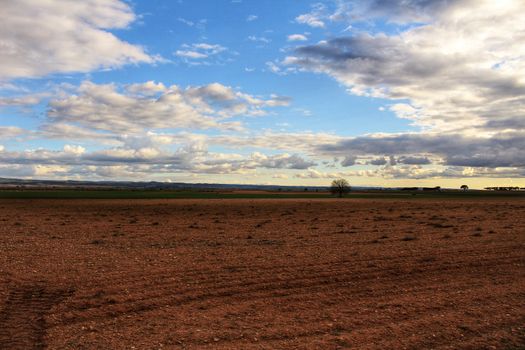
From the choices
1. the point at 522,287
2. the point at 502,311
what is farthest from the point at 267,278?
the point at 522,287

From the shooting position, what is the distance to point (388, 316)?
402 inches

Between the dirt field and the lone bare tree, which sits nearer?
the dirt field

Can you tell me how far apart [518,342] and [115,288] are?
1014 cm

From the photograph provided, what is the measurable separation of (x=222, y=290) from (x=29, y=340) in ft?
17.2

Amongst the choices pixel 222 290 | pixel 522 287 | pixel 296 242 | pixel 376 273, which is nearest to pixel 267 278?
pixel 222 290

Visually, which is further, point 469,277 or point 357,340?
point 469,277

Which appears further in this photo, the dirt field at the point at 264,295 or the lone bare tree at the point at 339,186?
the lone bare tree at the point at 339,186

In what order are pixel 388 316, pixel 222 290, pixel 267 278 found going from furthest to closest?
pixel 267 278 → pixel 222 290 → pixel 388 316

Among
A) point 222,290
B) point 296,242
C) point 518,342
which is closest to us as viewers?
point 518,342

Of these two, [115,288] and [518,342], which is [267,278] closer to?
[115,288]

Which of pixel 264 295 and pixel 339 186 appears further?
pixel 339 186

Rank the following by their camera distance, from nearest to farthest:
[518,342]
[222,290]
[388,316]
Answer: [518,342], [388,316], [222,290]

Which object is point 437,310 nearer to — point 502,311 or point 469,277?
point 502,311

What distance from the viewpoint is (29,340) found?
870 cm
